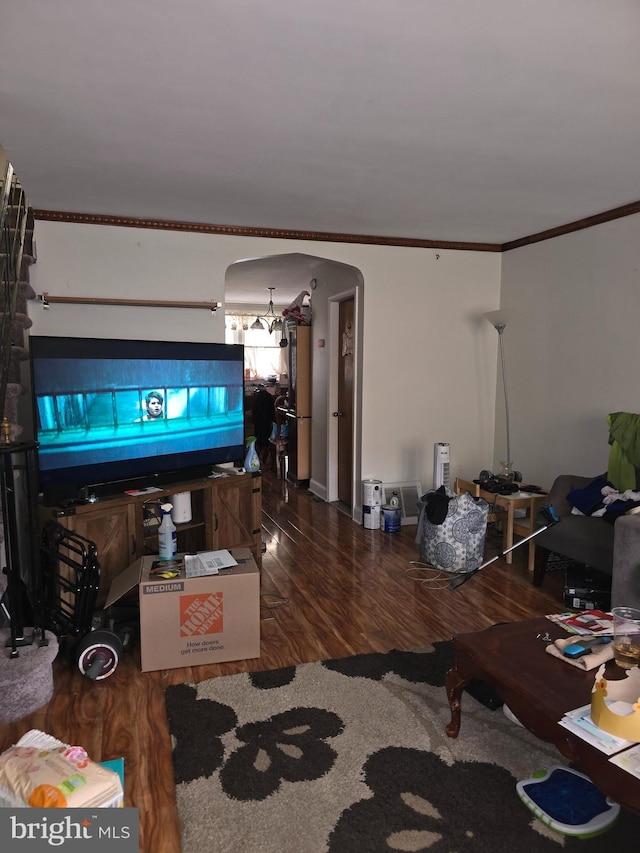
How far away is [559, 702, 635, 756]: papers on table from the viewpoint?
1.52m

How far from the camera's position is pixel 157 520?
3766 millimetres

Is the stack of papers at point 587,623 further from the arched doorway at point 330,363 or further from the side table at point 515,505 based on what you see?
the arched doorway at point 330,363

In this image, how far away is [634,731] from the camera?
153 cm

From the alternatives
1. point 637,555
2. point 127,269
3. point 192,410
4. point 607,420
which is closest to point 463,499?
point 607,420

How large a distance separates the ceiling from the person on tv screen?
4.02 ft

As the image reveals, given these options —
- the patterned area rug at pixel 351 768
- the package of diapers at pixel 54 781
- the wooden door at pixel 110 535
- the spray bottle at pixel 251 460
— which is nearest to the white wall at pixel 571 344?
the spray bottle at pixel 251 460

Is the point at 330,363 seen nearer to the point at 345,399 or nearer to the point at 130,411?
the point at 345,399

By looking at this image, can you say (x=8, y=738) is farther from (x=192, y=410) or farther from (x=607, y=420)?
(x=607, y=420)

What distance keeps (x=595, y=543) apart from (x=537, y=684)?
5.47 feet

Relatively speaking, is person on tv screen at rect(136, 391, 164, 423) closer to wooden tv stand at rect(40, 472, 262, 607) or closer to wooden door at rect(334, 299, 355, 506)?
wooden tv stand at rect(40, 472, 262, 607)

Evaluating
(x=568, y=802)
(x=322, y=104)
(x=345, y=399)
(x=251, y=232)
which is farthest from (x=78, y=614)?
(x=345, y=399)

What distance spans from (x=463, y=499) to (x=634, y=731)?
8.13 feet

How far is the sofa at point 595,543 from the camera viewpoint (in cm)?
283

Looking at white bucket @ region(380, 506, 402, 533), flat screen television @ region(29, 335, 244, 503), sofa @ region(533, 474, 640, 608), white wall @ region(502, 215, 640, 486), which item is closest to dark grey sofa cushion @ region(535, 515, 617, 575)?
sofa @ region(533, 474, 640, 608)
